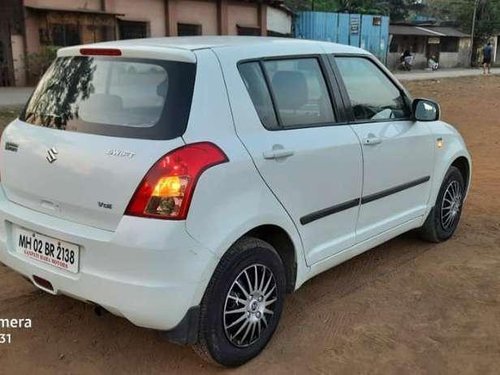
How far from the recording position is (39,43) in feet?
63.9

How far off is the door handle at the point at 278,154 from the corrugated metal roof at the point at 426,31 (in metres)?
36.6

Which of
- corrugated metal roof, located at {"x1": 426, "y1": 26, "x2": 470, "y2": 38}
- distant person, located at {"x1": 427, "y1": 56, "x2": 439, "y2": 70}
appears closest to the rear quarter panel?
distant person, located at {"x1": 427, "y1": 56, "x2": 439, "y2": 70}

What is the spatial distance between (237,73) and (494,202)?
13.9ft

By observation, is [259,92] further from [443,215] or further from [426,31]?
[426,31]

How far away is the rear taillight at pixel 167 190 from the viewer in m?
2.65

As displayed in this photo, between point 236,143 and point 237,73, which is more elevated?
point 237,73

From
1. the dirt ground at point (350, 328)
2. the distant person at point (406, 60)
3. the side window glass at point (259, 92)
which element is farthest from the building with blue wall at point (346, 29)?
the side window glass at point (259, 92)

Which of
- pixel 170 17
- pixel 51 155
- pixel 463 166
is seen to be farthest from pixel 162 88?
pixel 170 17

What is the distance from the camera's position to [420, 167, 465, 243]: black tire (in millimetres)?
4781

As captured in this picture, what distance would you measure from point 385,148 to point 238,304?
1.59 m

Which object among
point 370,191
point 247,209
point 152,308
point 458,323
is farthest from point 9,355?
point 458,323

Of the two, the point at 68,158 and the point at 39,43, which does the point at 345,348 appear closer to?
the point at 68,158

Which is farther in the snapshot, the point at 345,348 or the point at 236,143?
the point at 345,348

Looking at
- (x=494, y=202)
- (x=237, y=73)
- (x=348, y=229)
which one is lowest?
(x=494, y=202)
